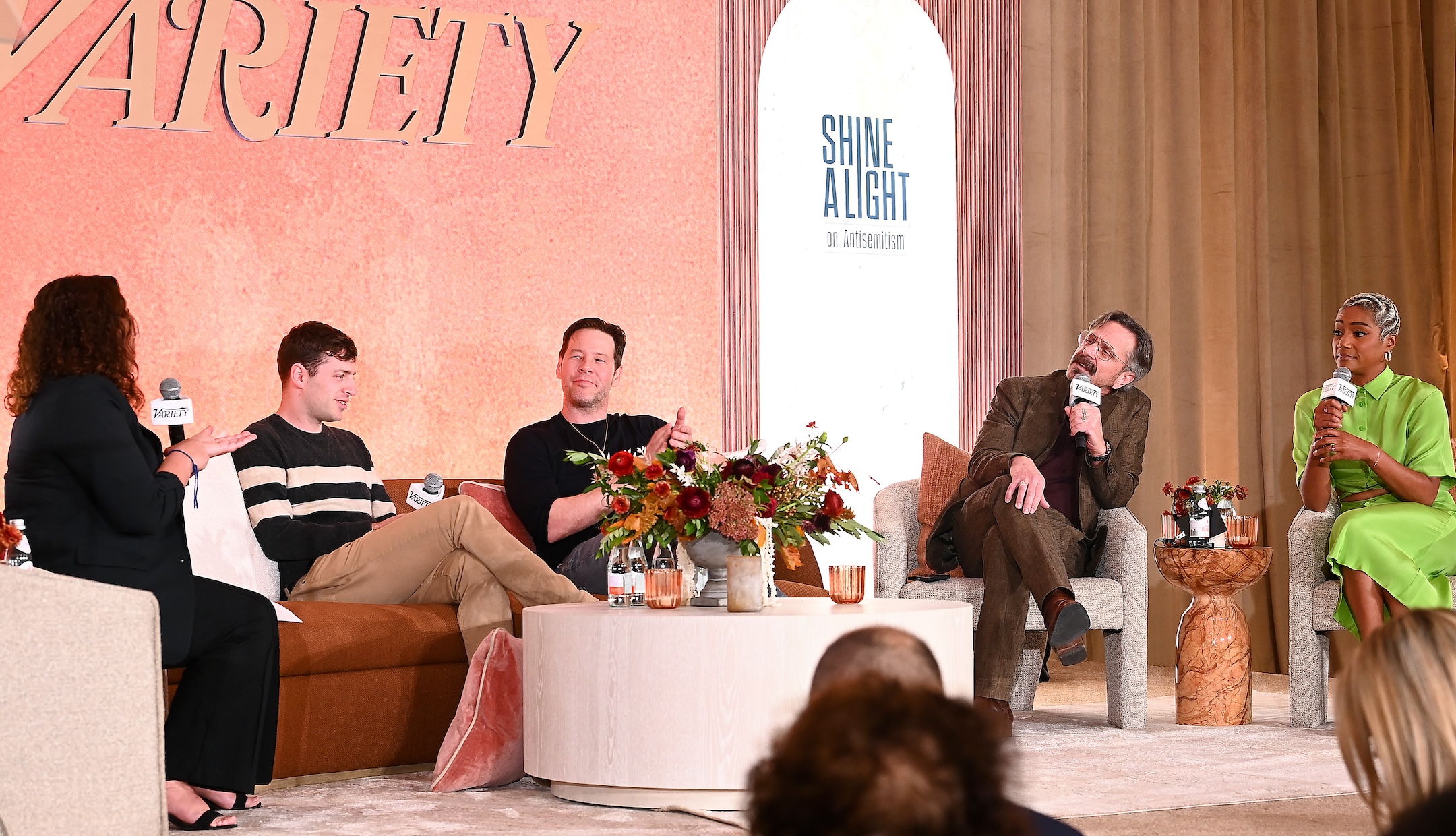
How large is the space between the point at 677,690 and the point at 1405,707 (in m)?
2.05

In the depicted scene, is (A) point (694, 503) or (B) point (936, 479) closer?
(A) point (694, 503)

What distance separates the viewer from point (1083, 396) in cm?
444

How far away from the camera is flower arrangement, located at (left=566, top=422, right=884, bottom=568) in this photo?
3.27 metres

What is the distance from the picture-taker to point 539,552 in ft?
14.3

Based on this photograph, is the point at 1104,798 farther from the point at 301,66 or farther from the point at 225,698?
the point at 301,66

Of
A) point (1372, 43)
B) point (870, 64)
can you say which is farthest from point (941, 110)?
point (1372, 43)

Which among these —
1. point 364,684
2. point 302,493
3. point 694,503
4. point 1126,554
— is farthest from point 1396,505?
point 302,493

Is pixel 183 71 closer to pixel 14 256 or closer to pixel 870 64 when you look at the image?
pixel 14 256

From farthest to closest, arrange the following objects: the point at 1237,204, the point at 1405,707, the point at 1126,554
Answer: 1. the point at 1237,204
2. the point at 1126,554
3. the point at 1405,707

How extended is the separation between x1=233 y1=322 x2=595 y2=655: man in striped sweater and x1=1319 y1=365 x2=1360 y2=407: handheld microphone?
2.14m

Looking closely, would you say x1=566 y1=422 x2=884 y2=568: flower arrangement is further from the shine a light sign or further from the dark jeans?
the shine a light sign

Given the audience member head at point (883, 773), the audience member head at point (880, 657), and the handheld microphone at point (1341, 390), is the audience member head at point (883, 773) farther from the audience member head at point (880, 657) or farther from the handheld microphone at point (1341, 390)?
the handheld microphone at point (1341, 390)

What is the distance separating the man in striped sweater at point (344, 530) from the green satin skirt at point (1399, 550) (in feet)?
6.84

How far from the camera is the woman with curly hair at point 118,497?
2891 millimetres
